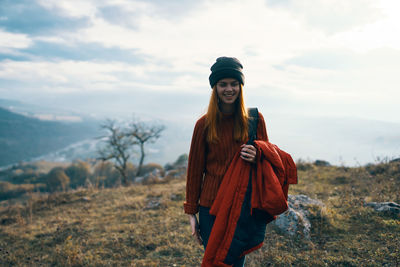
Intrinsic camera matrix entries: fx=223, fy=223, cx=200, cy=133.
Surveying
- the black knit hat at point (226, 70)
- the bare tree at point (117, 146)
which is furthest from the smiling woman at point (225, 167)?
the bare tree at point (117, 146)

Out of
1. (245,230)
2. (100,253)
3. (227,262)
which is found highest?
(245,230)

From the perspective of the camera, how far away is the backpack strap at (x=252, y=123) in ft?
6.71

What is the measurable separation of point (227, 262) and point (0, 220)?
8.90m

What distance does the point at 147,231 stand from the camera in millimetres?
5336

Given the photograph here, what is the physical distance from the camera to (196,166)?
2164 mm

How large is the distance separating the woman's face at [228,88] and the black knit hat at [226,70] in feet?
0.13

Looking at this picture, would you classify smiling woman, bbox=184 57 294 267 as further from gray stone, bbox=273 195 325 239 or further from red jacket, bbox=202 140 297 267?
gray stone, bbox=273 195 325 239

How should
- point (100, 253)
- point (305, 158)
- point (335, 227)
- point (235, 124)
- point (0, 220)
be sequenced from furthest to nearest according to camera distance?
point (305, 158) < point (0, 220) < point (100, 253) < point (335, 227) < point (235, 124)

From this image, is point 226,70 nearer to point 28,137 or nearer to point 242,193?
point 242,193

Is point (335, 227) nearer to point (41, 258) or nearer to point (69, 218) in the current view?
point (41, 258)

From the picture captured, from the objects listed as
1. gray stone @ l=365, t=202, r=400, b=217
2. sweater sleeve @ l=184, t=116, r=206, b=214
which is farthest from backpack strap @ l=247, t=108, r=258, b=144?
gray stone @ l=365, t=202, r=400, b=217

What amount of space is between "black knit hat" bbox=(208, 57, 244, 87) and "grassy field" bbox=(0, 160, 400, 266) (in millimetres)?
3014

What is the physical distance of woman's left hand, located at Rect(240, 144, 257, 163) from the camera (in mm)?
1847

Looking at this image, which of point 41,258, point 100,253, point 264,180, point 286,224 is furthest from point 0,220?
point 264,180
